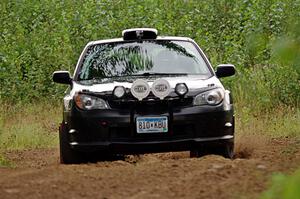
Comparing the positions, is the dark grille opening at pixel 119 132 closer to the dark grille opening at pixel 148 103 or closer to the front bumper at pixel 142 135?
the front bumper at pixel 142 135

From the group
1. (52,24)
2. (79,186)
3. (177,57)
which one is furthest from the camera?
(52,24)

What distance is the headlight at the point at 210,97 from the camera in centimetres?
911

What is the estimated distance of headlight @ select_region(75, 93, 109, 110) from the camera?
905 cm

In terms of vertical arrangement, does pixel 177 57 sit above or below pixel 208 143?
above

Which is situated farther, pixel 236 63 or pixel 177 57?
pixel 236 63

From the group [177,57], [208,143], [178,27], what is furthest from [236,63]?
[208,143]

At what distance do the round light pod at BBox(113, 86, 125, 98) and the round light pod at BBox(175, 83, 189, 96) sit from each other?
0.54 metres

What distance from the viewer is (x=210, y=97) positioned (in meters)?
9.20

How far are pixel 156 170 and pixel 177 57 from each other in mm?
3288

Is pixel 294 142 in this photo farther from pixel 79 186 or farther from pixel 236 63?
pixel 236 63

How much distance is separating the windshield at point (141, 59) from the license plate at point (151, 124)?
3.79 feet

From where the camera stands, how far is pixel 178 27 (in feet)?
73.5

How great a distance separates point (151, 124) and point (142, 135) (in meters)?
0.15

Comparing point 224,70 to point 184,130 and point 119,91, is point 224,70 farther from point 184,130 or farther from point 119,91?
point 119,91
